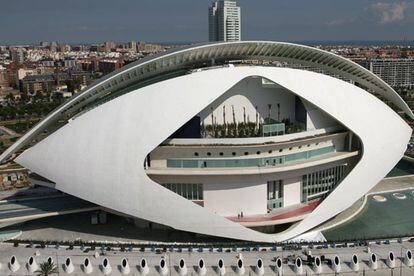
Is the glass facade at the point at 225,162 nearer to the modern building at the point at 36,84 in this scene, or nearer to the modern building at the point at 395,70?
the modern building at the point at 36,84

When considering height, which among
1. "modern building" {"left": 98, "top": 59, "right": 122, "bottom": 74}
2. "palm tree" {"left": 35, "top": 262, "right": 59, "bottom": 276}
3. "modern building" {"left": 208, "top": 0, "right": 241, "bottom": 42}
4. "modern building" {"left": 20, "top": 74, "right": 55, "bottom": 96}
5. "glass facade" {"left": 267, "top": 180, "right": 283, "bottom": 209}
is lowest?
"palm tree" {"left": 35, "top": 262, "right": 59, "bottom": 276}

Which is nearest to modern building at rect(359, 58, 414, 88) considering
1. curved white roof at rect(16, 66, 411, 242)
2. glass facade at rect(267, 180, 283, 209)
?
curved white roof at rect(16, 66, 411, 242)

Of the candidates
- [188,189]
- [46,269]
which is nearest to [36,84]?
[188,189]

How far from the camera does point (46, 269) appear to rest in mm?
19266

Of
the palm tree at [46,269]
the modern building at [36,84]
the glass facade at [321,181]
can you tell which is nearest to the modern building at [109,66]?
the modern building at [36,84]

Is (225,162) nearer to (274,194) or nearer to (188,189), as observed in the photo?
(188,189)

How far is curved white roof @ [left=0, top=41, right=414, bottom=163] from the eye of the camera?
24094mm

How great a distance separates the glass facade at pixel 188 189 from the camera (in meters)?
23.9

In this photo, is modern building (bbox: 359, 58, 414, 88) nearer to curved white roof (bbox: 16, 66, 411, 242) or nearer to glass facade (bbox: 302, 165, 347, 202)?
glass facade (bbox: 302, 165, 347, 202)

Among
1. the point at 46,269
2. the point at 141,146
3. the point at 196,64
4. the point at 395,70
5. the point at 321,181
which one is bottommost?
the point at 46,269

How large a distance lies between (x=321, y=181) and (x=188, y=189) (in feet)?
28.4

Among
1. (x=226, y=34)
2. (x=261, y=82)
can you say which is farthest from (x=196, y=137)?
(x=226, y=34)

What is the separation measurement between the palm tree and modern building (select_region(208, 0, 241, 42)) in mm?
128499

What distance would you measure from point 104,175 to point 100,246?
12.8 ft
